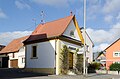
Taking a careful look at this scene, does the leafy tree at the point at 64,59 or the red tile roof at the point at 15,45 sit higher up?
the red tile roof at the point at 15,45

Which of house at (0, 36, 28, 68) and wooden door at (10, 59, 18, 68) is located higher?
house at (0, 36, 28, 68)

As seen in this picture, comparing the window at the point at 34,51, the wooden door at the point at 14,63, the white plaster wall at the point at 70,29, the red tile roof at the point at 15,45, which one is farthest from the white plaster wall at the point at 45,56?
the red tile roof at the point at 15,45

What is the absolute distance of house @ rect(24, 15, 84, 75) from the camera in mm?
28344

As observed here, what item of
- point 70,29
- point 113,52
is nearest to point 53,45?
point 70,29

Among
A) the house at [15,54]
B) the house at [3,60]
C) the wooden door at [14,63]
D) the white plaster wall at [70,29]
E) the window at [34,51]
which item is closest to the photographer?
the white plaster wall at [70,29]

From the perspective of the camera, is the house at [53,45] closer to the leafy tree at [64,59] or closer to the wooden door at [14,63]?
the leafy tree at [64,59]

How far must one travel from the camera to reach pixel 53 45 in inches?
1125

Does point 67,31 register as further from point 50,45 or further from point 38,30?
point 38,30

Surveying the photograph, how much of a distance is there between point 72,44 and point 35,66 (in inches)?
214

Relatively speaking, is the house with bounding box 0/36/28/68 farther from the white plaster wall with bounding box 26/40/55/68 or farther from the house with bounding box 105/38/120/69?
the house with bounding box 105/38/120/69

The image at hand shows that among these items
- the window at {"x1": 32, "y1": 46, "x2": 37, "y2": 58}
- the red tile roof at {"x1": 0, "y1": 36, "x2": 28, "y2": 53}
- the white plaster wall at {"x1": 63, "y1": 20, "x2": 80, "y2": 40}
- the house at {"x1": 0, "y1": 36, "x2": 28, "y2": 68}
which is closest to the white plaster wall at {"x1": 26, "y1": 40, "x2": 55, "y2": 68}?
the window at {"x1": 32, "y1": 46, "x2": 37, "y2": 58}

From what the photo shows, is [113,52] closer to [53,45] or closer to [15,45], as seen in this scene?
[15,45]

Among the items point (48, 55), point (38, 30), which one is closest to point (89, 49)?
point (38, 30)

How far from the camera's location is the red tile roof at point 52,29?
96.6 ft
